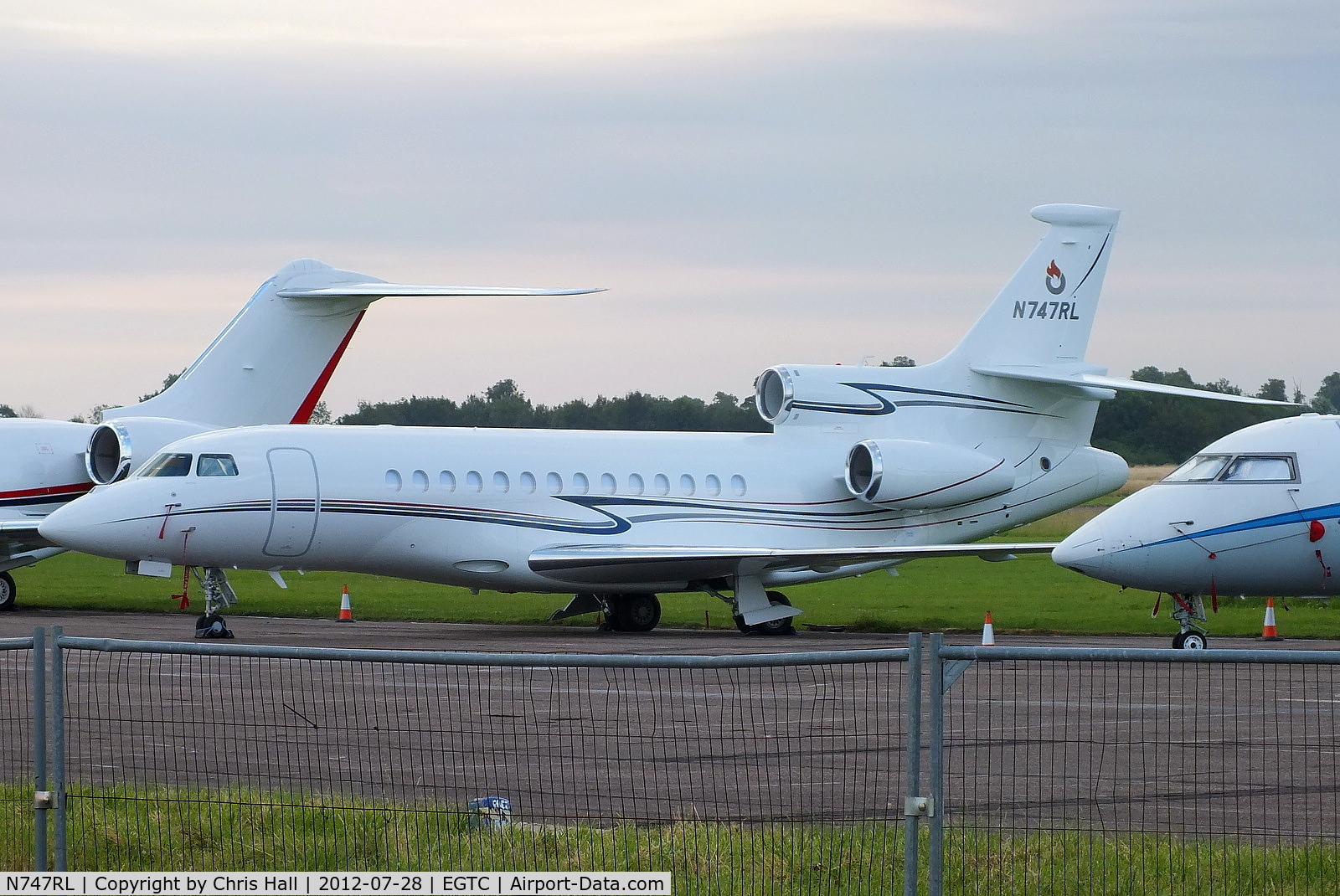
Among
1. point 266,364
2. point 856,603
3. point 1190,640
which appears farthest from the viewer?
point 266,364

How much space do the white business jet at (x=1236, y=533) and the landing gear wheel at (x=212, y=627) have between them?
11.0 meters

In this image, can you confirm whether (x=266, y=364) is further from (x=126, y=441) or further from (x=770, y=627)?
(x=770, y=627)

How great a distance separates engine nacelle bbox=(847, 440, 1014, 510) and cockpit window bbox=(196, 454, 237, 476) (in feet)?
32.4

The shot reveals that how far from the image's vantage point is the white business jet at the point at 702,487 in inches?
920

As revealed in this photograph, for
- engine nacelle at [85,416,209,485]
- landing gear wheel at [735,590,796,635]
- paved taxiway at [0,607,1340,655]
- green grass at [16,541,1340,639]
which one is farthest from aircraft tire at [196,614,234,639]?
engine nacelle at [85,416,209,485]

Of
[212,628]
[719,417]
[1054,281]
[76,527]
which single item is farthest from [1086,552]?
[719,417]

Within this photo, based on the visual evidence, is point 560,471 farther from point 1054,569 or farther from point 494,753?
point 1054,569

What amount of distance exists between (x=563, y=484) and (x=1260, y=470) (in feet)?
36.3

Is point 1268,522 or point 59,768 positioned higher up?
point 1268,522

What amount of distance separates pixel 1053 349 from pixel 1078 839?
22438mm

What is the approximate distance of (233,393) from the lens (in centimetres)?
3238

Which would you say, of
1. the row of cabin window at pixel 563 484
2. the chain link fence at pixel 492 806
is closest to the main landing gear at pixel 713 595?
the row of cabin window at pixel 563 484

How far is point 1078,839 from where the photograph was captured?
25.2 ft

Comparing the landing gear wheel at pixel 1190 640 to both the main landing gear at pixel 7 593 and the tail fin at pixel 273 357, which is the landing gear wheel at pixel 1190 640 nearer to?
the tail fin at pixel 273 357
